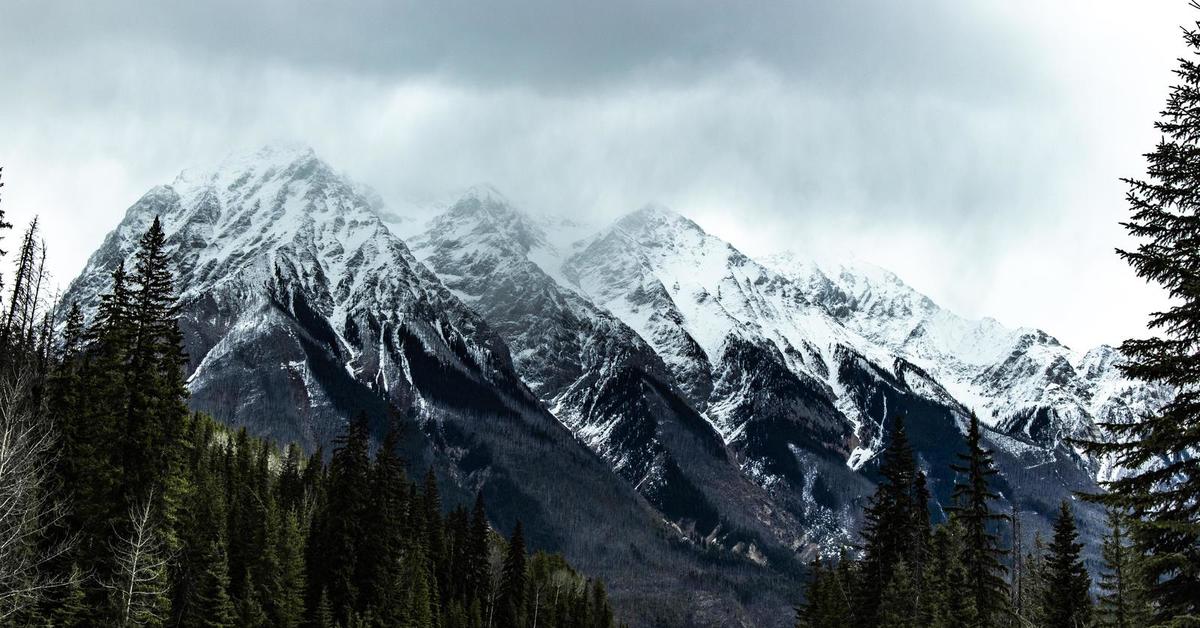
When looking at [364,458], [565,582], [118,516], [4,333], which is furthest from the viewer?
[565,582]

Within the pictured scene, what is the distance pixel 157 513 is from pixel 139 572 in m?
3.34

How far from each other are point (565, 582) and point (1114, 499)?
502 feet

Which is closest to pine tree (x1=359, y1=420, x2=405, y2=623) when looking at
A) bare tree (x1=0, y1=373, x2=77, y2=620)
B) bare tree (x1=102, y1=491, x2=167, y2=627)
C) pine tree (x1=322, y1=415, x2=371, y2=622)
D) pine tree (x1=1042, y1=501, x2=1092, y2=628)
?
pine tree (x1=322, y1=415, x2=371, y2=622)

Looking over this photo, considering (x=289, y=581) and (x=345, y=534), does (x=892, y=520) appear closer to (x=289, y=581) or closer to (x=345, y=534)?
(x=345, y=534)

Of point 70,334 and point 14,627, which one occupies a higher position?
point 70,334

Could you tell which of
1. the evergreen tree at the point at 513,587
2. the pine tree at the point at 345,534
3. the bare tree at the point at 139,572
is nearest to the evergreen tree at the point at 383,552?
the pine tree at the point at 345,534

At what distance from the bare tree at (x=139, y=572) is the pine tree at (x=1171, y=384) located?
3761 cm

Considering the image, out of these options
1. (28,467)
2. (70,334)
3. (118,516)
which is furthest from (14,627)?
(70,334)

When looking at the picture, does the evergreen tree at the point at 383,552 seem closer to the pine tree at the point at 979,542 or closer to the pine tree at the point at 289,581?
the pine tree at the point at 289,581

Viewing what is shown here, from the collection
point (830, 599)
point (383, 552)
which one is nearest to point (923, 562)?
point (830, 599)

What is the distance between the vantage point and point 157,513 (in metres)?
50.2

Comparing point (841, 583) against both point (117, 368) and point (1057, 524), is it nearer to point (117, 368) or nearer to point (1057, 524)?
point (1057, 524)

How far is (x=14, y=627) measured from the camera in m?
40.1

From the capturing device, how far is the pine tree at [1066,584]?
64500mm
